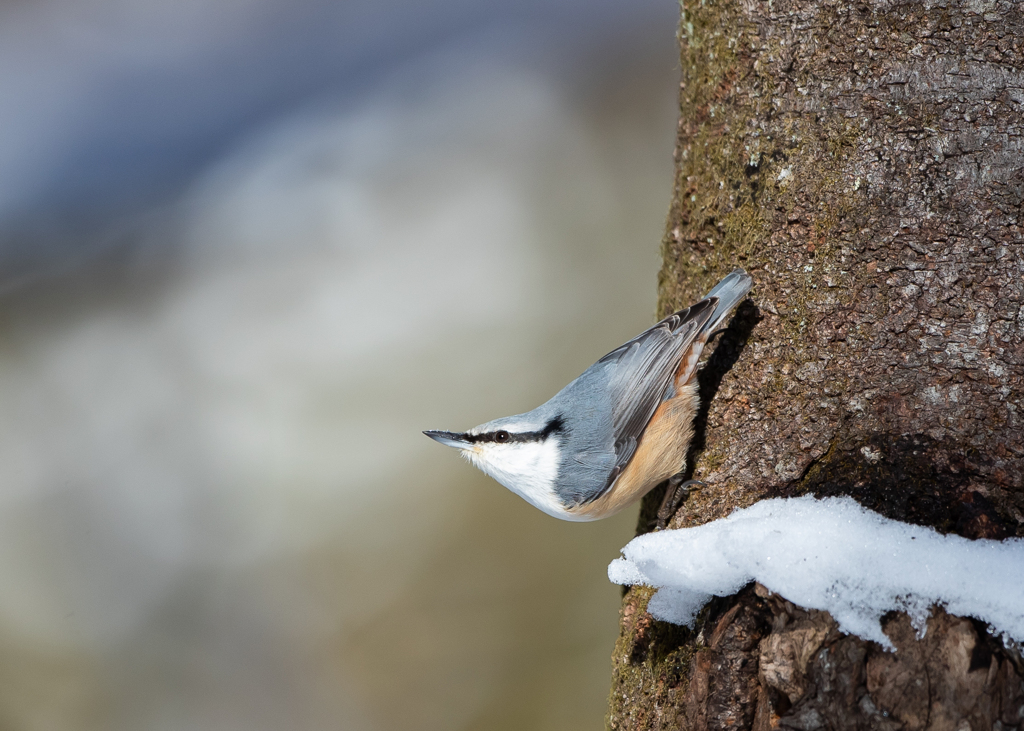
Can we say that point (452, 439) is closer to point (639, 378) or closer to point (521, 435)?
point (521, 435)

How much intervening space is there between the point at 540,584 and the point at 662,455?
199 cm

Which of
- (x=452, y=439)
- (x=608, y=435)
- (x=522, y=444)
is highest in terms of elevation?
(x=452, y=439)

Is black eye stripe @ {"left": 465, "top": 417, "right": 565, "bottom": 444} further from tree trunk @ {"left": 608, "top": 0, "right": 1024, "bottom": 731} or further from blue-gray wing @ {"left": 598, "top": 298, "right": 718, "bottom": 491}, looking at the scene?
tree trunk @ {"left": 608, "top": 0, "right": 1024, "bottom": 731}

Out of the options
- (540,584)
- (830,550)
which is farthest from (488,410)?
(830,550)

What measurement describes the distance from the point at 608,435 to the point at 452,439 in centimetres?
48

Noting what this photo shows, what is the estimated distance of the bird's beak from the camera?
2.14m

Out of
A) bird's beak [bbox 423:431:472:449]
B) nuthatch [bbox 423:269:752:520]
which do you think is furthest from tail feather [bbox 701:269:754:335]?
bird's beak [bbox 423:431:472:449]

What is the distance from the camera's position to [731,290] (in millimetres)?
1750

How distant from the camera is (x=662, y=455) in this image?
→ 1.96 meters

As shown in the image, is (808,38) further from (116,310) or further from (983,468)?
(116,310)

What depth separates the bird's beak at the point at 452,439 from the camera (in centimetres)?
214

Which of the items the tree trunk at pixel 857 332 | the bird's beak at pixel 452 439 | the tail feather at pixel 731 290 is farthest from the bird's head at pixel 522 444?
the tail feather at pixel 731 290

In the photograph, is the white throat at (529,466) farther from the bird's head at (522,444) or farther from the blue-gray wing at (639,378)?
the blue-gray wing at (639,378)

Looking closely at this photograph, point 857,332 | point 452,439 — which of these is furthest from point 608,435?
point 857,332
